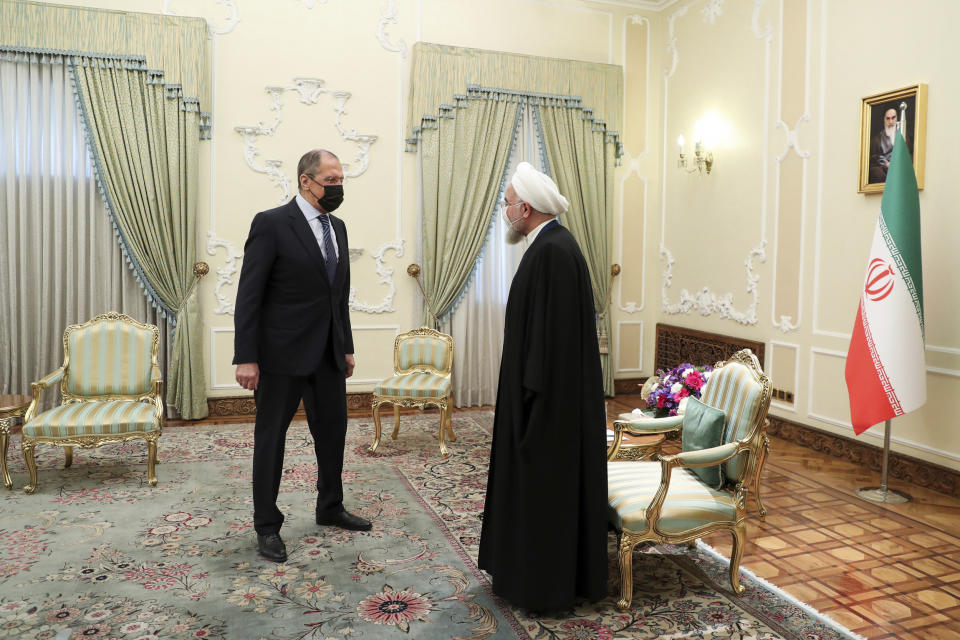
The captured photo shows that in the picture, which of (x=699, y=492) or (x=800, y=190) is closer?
(x=699, y=492)

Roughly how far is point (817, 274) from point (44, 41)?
5781mm

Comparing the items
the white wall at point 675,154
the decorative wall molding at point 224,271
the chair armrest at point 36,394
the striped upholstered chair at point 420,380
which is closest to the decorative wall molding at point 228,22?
the white wall at point 675,154

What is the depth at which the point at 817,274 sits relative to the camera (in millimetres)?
4945

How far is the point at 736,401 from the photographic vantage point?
285cm

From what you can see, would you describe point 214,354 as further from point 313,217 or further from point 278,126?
point 313,217

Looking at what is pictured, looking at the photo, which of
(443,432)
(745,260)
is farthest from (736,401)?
(745,260)

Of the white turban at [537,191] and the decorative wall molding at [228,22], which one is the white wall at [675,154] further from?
the white turban at [537,191]

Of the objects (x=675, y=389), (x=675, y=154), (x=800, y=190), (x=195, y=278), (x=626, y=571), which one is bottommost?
(x=626, y=571)

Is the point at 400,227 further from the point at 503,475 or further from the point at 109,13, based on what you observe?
the point at 503,475

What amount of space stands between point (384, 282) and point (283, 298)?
3104 mm

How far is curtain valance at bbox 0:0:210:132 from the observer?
16.8 ft

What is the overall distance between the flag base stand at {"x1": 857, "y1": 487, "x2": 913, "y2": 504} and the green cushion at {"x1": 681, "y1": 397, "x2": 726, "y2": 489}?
1678 mm

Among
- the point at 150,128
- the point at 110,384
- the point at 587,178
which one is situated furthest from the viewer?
the point at 587,178

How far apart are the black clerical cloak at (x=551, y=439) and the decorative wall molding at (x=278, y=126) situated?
3793mm
